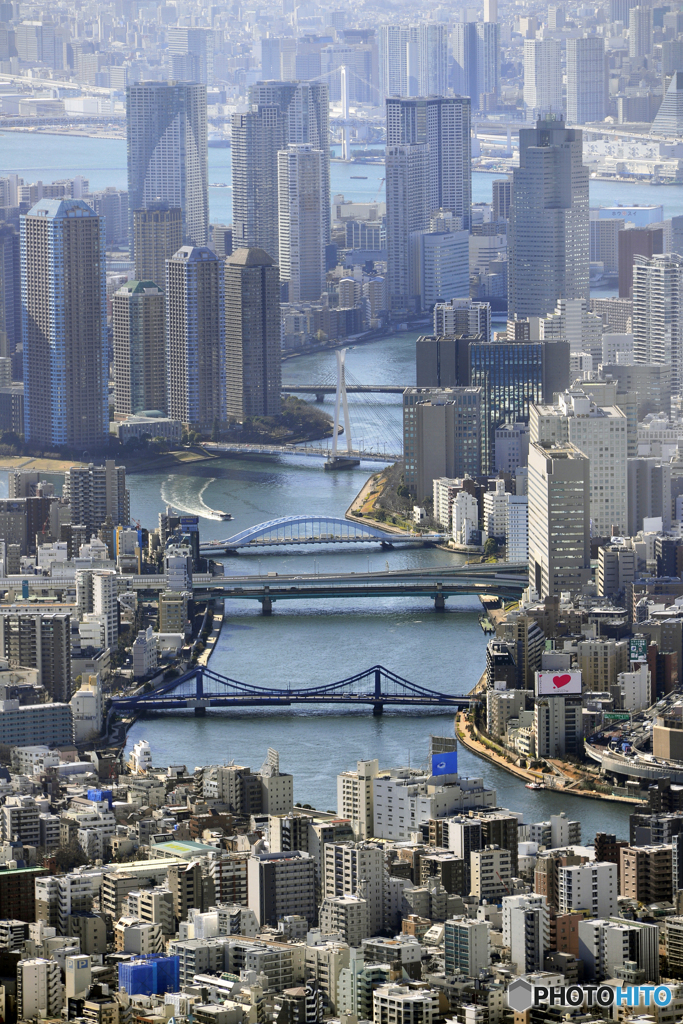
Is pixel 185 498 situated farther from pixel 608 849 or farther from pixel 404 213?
pixel 404 213

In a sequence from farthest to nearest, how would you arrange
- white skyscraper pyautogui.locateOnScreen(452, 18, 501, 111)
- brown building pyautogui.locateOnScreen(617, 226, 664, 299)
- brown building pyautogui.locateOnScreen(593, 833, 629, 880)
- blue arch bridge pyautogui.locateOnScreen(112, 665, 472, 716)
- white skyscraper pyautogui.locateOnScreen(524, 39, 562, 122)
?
1. white skyscraper pyautogui.locateOnScreen(452, 18, 501, 111)
2. white skyscraper pyautogui.locateOnScreen(524, 39, 562, 122)
3. brown building pyautogui.locateOnScreen(617, 226, 664, 299)
4. blue arch bridge pyautogui.locateOnScreen(112, 665, 472, 716)
5. brown building pyautogui.locateOnScreen(593, 833, 629, 880)

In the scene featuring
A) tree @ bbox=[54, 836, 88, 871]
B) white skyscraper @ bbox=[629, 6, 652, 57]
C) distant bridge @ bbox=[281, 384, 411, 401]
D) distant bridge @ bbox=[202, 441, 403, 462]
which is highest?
white skyscraper @ bbox=[629, 6, 652, 57]

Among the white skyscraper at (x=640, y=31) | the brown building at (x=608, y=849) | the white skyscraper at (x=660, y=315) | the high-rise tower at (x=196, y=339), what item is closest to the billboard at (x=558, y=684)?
the brown building at (x=608, y=849)

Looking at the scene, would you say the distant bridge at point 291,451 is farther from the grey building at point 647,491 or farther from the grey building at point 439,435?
the grey building at point 647,491

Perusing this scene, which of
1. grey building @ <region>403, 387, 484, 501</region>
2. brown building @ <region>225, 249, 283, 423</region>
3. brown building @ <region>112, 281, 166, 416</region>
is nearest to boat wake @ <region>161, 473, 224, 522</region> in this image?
grey building @ <region>403, 387, 484, 501</region>

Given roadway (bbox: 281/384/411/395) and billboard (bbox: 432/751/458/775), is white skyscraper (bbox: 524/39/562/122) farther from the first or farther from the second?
billboard (bbox: 432/751/458/775)
